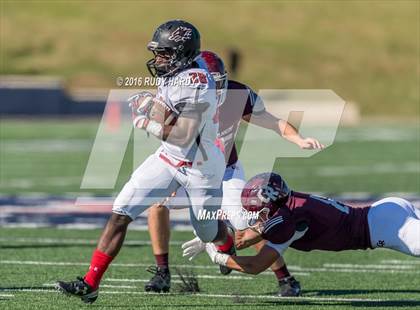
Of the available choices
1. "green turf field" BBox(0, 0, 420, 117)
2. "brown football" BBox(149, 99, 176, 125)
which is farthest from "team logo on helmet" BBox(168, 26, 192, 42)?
"green turf field" BBox(0, 0, 420, 117)

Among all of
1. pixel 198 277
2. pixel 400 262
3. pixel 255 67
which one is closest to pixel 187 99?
pixel 198 277

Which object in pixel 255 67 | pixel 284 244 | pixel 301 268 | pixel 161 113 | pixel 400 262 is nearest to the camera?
pixel 161 113

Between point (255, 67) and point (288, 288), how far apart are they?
40077 mm

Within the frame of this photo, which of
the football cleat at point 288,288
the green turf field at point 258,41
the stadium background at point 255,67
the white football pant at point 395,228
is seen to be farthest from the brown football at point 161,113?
the green turf field at point 258,41

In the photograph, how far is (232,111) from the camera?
8.16 meters

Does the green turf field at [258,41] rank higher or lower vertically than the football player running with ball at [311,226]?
lower

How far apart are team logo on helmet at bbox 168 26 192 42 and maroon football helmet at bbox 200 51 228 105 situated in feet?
1.92

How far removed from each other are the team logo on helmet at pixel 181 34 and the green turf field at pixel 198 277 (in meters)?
1.78

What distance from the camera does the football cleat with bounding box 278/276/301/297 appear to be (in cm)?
757

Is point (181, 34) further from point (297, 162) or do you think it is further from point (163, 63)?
point (297, 162)

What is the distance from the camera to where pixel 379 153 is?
75.7 feet

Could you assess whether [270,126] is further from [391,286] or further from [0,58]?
[0,58]

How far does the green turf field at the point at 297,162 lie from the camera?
16625 millimetres

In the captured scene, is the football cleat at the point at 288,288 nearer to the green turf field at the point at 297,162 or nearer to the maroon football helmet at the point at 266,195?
the maroon football helmet at the point at 266,195
